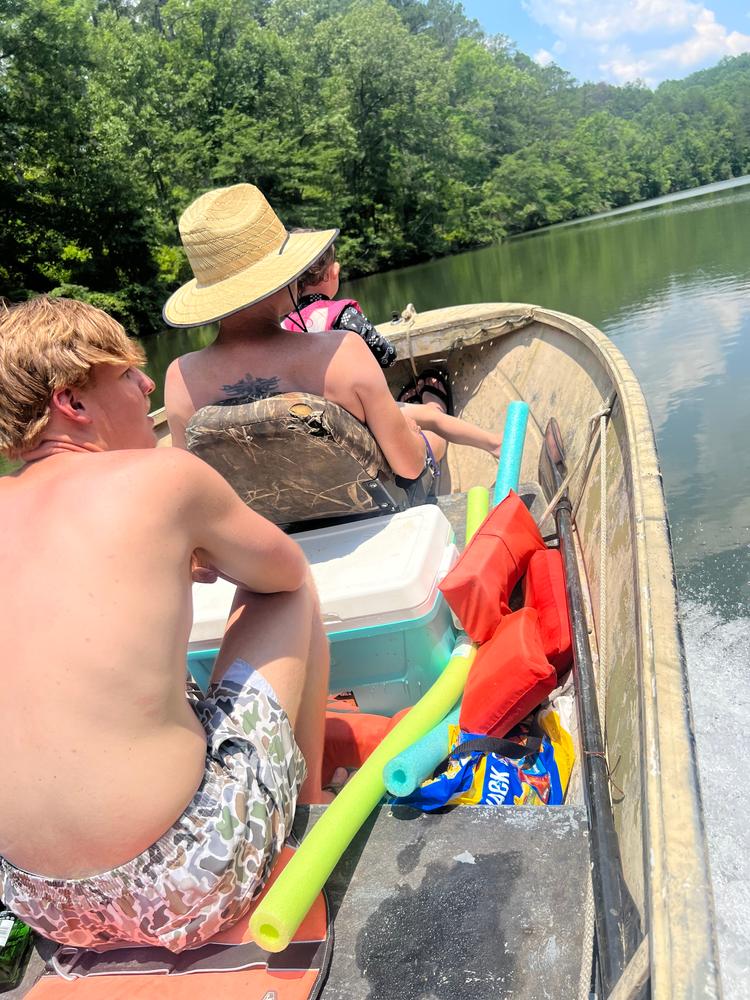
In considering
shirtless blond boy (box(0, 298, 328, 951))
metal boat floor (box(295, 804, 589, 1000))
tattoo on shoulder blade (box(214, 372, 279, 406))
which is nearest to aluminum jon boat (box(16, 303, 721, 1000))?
metal boat floor (box(295, 804, 589, 1000))

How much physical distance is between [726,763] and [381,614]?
4.34ft

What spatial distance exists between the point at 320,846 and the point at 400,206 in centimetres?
3342

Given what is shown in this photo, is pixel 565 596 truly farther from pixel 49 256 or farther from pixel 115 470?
pixel 49 256

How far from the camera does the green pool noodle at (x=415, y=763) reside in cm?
145

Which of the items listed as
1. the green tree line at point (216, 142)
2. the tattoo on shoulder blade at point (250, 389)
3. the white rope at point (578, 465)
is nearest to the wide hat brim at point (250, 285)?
the tattoo on shoulder blade at point (250, 389)

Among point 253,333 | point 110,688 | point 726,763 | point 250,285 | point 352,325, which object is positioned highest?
point 250,285

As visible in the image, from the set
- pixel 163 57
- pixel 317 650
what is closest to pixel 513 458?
pixel 317 650

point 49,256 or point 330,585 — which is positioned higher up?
point 49,256

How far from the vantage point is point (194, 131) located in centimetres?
2433

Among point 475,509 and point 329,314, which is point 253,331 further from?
point 329,314

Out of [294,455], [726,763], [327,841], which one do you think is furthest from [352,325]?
[327,841]

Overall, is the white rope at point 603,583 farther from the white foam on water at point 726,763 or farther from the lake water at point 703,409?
the lake water at point 703,409

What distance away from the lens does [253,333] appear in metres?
2.23

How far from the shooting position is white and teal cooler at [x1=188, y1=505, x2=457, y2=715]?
2010 mm
